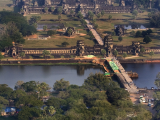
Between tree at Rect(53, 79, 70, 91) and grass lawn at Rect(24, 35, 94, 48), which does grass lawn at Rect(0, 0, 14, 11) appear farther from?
tree at Rect(53, 79, 70, 91)

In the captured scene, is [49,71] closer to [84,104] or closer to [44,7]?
[84,104]

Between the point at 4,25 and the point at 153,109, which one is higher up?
the point at 4,25

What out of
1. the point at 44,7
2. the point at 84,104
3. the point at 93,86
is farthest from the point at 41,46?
the point at 44,7

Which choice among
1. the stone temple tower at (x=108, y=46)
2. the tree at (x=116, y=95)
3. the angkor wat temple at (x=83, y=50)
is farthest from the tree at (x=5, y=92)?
the stone temple tower at (x=108, y=46)

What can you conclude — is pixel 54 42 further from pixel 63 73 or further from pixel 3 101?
pixel 3 101

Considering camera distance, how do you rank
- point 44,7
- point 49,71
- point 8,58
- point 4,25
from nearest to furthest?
point 49,71, point 8,58, point 4,25, point 44,7

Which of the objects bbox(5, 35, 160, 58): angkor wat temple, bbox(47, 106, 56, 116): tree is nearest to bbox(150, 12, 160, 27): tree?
bbox(5, 35, 160, 58): angkor wat temple
